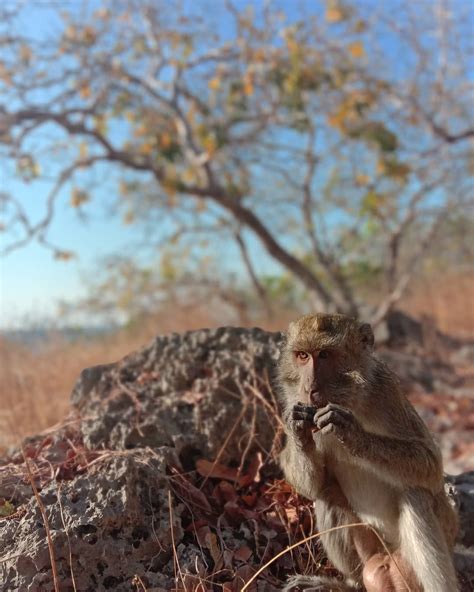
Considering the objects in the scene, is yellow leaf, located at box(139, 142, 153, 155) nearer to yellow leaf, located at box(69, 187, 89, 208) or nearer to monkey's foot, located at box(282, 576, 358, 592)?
yellow leaf, located at box(69, 187, 89, 208)

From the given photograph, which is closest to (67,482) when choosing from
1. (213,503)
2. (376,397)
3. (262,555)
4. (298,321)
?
(213,503)

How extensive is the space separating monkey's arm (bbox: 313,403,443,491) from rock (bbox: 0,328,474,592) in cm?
80

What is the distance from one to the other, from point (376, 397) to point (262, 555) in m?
1.01

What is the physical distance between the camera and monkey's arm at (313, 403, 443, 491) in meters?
2.24

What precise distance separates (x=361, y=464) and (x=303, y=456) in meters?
0.27

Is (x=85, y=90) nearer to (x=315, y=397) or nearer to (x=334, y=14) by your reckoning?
(x=334, y=14)

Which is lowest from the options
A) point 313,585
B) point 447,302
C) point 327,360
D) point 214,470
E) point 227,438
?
point 447,302

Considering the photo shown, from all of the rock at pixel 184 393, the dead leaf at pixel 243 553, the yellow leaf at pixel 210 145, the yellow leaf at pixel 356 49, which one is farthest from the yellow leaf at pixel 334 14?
the dead leaf at pixel 243 553

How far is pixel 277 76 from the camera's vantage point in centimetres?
1009

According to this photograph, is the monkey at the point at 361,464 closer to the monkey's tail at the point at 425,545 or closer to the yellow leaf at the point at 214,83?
the monkey's tail at the point at 425,545

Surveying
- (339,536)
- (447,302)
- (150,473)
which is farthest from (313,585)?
(447,302)

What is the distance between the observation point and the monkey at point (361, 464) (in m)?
2.31

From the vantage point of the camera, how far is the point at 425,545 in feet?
7.53

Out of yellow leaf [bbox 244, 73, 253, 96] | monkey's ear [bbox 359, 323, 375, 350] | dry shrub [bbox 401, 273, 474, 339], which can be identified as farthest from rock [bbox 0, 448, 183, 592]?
dry shrub [bbox 401, 273, 474, 339]
